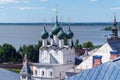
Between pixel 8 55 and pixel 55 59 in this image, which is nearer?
pixel 55 59

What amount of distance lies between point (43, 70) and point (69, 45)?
2720 millimetres

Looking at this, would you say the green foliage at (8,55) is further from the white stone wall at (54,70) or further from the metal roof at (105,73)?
the metal roof at (105,73)

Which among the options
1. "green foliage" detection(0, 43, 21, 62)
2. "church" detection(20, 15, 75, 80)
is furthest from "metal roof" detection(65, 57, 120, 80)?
"green foliage" detection(0, 43, 21, 62)

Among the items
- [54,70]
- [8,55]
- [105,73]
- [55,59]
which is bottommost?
[8,55]

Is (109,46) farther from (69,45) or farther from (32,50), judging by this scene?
(32,50)

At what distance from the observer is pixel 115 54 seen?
16984 millimetres

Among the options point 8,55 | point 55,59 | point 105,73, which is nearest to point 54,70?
point 55,59

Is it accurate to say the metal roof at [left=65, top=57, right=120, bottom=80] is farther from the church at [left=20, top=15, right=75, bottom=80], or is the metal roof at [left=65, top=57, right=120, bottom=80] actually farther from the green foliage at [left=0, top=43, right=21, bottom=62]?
the green foliage at [left=0, top=43, right=21, bottom=62]

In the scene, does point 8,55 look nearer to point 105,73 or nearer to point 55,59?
point 55,59

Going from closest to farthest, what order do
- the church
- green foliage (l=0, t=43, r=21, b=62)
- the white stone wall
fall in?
the white stone wall → the church → green foliage (l=0, t=43, r=21, b=62)

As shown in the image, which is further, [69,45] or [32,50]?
[32,50]

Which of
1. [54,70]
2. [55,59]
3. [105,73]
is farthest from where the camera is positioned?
[55,59]

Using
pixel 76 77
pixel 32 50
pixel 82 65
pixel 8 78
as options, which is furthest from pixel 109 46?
pixel 32 50

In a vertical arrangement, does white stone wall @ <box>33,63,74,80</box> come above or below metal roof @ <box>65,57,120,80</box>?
below
